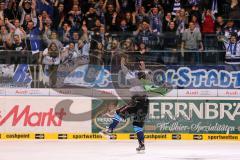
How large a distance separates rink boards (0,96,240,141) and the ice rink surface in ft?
1.90

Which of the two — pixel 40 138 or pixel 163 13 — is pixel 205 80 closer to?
pixel 163 13

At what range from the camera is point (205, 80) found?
1752 cm

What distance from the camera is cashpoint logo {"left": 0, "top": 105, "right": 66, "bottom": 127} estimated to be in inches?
709

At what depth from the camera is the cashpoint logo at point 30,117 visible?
18000 millimetres

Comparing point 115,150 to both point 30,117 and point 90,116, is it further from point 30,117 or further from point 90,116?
point 30,117

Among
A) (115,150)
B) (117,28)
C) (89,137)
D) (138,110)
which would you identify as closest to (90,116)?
(89,137)

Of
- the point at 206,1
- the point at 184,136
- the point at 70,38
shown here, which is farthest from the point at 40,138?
the point at 206,1

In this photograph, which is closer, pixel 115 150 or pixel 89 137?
pixel 115 150

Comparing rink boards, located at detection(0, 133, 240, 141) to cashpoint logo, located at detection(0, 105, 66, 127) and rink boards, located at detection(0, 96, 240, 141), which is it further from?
cashpoint logo, located at detection(0, 105, 66, 127)

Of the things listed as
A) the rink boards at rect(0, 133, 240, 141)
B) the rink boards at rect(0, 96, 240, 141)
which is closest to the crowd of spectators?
→ the rink boards at rect(0, 96, 240, 141)

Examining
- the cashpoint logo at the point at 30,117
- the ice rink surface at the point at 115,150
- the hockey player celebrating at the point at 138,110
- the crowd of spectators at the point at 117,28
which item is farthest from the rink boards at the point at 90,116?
the hockey player celebrating at the point at 138,110

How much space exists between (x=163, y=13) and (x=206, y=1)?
1.76m

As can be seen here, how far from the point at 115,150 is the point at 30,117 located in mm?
3442

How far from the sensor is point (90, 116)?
1808cm
